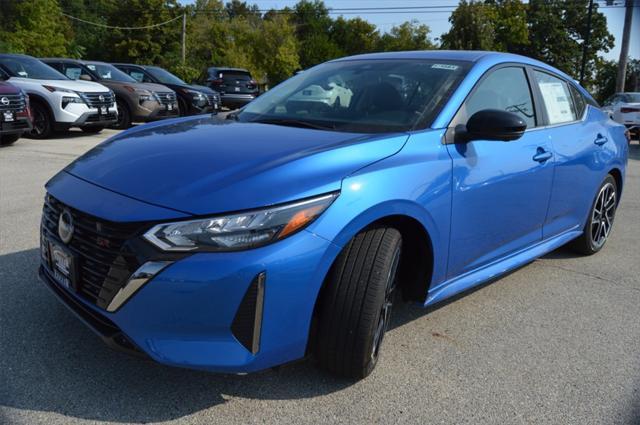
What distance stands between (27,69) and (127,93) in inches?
94.1

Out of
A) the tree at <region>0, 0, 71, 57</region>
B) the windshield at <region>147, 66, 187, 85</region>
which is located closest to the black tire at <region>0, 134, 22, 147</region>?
the windshield at <region>147, 66, 187, 85</region>

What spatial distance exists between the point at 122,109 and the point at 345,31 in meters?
64.8

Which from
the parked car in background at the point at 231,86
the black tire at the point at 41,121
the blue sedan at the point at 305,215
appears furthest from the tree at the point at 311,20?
the blue sedan at the point at 305,215

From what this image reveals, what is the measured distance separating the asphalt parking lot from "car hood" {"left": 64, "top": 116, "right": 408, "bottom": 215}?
84 centimetres

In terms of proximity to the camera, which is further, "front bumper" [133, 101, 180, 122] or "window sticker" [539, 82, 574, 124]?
"front bumper" [133, 101, 180, 122]

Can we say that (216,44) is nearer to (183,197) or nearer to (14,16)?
(14,16)

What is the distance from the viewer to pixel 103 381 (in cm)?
249

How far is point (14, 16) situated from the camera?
39312 mm

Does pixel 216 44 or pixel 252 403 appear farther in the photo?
pixel 216 44

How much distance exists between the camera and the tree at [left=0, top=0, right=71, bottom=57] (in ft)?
120

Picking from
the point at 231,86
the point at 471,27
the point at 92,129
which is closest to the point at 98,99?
the point at 92,129

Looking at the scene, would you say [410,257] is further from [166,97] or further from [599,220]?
[166,97]

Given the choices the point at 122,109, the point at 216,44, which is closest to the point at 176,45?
the point at 216,44

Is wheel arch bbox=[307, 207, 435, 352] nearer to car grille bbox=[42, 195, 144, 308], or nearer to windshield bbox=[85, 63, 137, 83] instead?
car grille bbox=[42, 195, 144, 308]
